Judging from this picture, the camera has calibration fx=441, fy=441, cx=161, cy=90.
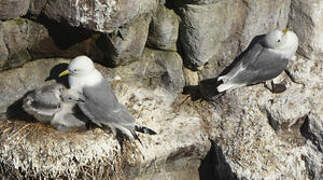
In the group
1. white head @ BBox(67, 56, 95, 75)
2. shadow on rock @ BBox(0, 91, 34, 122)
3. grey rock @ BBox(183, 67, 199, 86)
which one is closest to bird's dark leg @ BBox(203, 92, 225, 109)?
grey rock @ BBox(183, 67, 199, 86)

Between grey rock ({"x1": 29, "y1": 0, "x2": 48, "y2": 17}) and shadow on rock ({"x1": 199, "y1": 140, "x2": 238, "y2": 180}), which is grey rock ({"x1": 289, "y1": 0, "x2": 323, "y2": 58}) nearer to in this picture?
shadow on rock ({"x1": 199, "y1": 140, "x2": 238, "y2": 180})

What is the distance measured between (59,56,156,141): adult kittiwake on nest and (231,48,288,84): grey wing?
1.22 meters

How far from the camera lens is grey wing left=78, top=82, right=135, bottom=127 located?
4.18 metres

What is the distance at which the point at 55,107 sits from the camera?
13.6 feet

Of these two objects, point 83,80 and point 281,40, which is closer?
point 83,80

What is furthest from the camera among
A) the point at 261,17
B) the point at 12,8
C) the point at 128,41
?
the point at 261,17

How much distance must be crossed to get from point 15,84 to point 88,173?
1178 millimetres

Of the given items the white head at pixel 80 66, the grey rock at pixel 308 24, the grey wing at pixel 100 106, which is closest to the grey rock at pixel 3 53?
the white head at pixel 80 66

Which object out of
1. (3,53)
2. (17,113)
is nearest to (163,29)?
(3,53)

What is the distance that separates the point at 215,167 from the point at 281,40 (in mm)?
1535

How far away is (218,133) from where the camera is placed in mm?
4766

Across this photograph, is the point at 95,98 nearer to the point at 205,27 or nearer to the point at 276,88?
the point at 205,27

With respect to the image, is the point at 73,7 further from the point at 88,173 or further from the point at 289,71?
the point at 289,71

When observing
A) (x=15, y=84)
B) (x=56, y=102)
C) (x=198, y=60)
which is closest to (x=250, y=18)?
(x=198, y=60)
